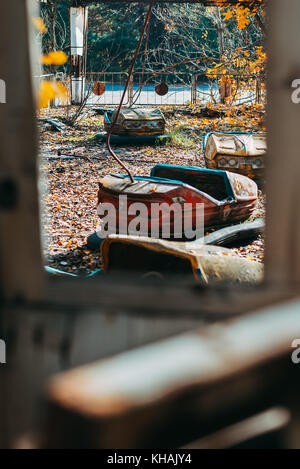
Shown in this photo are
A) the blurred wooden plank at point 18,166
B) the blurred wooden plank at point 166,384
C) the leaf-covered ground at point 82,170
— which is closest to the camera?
the blurred wooden plank at point 166,384

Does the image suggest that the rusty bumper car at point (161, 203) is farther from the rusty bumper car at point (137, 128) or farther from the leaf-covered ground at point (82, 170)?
the rusty bumper car at point (137, 128)


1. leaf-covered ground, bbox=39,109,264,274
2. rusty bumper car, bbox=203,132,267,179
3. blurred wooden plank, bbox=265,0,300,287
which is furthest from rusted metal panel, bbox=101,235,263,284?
rusty bumper car, bbox=203,132,267,179

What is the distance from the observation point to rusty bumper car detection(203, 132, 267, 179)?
8859 mm

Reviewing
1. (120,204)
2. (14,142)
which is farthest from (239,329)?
(120,204)

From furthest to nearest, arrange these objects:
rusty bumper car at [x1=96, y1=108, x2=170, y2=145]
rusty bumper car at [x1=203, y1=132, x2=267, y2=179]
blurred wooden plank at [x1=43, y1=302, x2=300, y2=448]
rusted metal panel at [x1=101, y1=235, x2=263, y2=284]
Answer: rusty bumper car at [x1=96, y1=108, x2=170, y2=145]
rusty bumper car at [x1=203, y1=132, x2=267, y2=179]
rusted metal panel at [x1=101, y1=235, x2=263, y2=284]
blurred wooden plank at [x1=43, y1=302, x2=300, y2=448]

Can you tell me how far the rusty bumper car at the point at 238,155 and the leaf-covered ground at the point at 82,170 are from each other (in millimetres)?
441

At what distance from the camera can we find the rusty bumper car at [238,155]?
29.1 ft

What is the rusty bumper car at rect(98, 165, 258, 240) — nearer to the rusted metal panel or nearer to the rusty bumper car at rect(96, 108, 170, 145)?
the rusted metal panel

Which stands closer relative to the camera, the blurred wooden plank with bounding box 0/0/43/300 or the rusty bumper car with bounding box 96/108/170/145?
the blurred wooden plank with bounding box 0/0/43/300

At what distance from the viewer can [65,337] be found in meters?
1.07

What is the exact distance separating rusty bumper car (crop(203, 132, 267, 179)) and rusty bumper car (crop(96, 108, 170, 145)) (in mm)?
3841

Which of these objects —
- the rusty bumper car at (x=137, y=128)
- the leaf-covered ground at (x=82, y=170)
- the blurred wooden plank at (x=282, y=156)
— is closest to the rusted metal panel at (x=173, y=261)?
the leaf-covered ground at (x=82, y=170)

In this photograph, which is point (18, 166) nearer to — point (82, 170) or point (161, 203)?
point (161, 203)

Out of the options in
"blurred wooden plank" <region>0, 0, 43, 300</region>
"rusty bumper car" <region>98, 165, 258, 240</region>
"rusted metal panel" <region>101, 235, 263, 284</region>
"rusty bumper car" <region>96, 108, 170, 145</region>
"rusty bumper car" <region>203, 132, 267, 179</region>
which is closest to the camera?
"blurred wooden plank" <region>0, 0, 43, 300</region>
